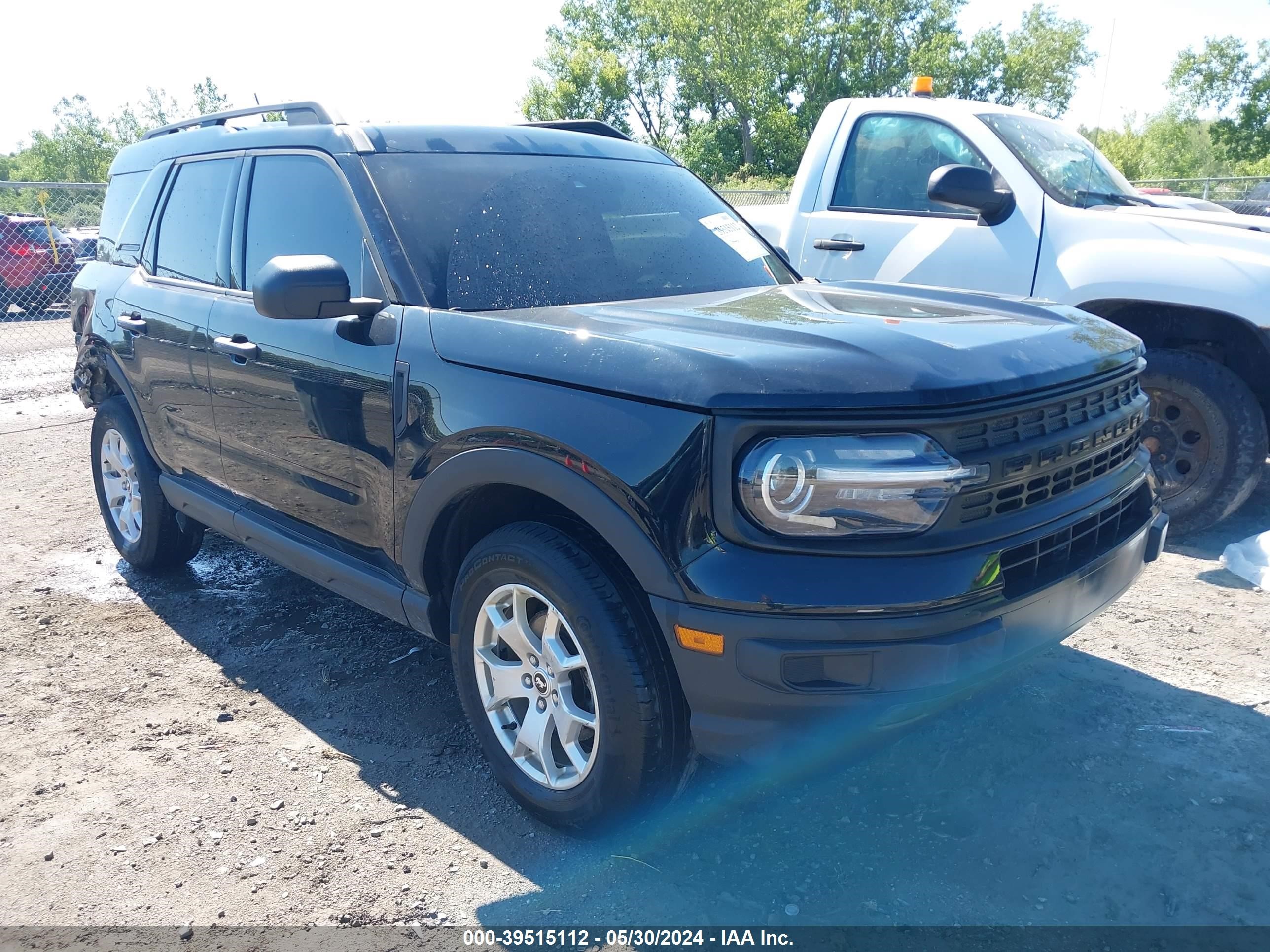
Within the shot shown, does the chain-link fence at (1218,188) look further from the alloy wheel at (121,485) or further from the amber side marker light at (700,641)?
the amber side marker light at (700,641)

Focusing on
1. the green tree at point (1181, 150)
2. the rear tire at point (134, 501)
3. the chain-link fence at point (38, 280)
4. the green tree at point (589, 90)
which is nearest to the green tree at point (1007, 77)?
the green tree at point (1181, 150)

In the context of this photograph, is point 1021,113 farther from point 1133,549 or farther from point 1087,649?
point 1133,549

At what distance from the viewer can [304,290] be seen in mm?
2770

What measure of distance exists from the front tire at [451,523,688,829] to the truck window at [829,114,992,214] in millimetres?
3692

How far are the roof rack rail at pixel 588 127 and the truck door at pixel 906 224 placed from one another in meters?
1.48

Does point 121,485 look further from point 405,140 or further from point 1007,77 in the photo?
point 1007,77

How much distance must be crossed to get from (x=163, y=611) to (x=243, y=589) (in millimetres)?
363

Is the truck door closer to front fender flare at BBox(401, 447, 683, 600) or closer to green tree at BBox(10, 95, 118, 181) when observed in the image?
front fender flare at BBox(401, 447, 683, 600)

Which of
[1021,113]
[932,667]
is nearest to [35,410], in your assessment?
[1021,113]

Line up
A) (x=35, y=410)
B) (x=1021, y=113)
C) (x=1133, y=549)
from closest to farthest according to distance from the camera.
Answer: (x=1133, y=549)
(x=1021, y=113)
(x=35, y=410)

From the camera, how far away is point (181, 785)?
3.03 meters

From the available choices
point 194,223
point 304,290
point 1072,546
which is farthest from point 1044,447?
point 194,223

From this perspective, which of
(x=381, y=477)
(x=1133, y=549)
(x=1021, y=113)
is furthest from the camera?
(x=1021, y=113)

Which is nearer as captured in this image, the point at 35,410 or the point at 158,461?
the point at 158,461
